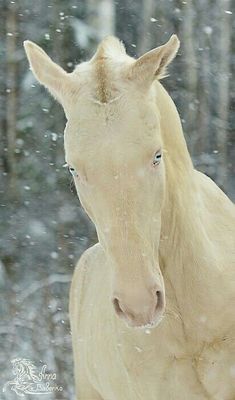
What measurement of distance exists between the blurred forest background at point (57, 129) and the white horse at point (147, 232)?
5.20m

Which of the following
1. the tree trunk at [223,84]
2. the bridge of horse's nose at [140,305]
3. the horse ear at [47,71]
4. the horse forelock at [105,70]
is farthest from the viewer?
the tree trunk at [223,84]

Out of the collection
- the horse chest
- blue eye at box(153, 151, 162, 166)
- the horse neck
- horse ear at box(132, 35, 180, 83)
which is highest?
horse ear at box(132, 35, 180, 83)

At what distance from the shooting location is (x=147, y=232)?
412 cm

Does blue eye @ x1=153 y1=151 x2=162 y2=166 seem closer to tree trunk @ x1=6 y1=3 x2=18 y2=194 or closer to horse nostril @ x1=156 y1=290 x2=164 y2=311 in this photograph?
horse nostril @ x1=156 y1=290 x2=164 y2=311

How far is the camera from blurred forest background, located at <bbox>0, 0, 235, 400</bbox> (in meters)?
10.7

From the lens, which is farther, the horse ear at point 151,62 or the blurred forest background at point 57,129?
the blurred forest background at point 57,129

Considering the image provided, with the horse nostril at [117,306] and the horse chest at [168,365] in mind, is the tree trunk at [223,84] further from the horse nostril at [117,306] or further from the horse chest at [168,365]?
the horse nostril at [117,306]

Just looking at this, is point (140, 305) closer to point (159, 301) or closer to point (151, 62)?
point (159, 301)

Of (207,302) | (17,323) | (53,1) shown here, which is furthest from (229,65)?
(207,302)

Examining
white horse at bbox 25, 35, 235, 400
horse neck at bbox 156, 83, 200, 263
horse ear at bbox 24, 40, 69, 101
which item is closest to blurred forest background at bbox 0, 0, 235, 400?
white horse at bbox 25, 35, 235, 400

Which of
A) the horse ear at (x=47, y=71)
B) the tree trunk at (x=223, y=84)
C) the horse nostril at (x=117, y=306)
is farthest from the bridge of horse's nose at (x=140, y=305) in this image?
the tree trunk at (x=223, y=84)

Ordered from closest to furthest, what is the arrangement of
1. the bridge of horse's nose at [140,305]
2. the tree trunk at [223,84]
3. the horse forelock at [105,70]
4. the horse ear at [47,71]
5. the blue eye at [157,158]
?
1. the bridge of horse's nose at [140,305]
2. the blue eye at [157,158]
3. the horse forelock at [105,70]
4. the horse ear at [47,71]
5. the tree trunk at [223,84]
